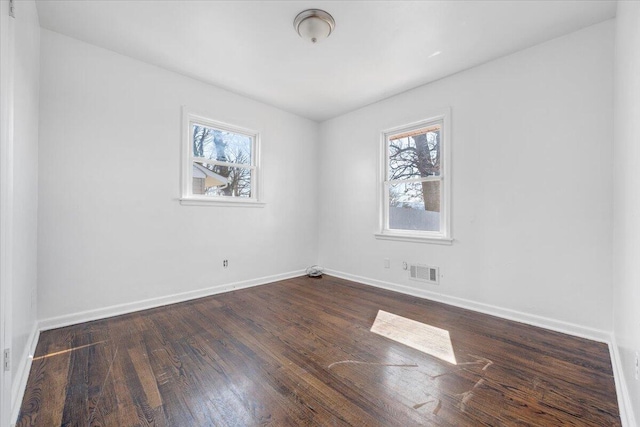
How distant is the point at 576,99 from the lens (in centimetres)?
238

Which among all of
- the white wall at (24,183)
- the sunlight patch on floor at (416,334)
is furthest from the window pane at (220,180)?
the sunlight patch on floor at (416,334)

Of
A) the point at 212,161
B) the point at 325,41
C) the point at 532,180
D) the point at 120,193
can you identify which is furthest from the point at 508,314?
the point at 120,193

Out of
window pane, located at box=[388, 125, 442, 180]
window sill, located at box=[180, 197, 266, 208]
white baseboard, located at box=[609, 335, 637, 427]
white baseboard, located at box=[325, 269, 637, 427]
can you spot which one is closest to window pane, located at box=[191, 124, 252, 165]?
window sill, located at box=[180, 197, 266, 208]

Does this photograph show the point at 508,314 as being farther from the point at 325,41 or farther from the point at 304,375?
the point at 325,41

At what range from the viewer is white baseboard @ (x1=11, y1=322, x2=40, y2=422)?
1416 mm

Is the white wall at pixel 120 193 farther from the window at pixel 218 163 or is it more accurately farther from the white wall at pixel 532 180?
the white wall at pixel 532 180

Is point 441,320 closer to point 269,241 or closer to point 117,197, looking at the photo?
point 269,241

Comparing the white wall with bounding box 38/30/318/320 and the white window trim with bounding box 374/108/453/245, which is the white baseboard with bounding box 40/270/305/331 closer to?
the white wall with bounding box 38/30/318/320

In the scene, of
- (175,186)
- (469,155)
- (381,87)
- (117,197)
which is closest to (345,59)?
(381,87)

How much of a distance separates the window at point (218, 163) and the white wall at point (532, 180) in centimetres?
218

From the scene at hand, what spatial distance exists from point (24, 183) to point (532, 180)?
13.3 feet

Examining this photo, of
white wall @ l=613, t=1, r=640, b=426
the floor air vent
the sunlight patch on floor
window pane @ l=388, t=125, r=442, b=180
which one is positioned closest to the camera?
white wall @ l=613, t=1, r=640, b=426

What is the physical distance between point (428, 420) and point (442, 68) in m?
3.18

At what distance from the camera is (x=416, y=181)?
354 centimetres
